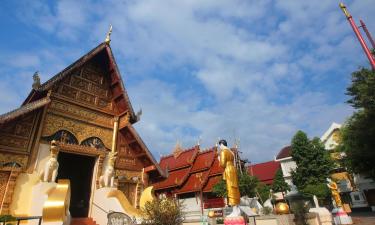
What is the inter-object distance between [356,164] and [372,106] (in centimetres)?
445

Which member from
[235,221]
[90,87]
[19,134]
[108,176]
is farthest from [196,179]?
[19,134]

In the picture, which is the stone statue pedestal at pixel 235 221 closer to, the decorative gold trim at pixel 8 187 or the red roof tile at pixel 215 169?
the decorative gold trim at pixel 8 187

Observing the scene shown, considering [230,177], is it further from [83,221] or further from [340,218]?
[340,218]

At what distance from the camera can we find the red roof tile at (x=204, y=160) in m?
24.1

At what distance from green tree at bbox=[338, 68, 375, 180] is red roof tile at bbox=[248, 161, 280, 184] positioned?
13.9 meters

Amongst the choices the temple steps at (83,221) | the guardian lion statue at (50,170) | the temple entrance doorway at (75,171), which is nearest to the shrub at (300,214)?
the temple steps at (83,221)

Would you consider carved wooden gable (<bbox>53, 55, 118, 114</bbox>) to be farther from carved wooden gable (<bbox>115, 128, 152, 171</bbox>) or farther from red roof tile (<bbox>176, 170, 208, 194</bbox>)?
red roof tile (<bbox>176, 170, 208, 194</bbox>)

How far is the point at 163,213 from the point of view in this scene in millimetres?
6609

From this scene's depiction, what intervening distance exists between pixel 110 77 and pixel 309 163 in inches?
775

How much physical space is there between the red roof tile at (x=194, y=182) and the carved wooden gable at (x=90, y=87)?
48.2 feet

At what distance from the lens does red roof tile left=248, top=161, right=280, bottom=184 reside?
32.0 meters

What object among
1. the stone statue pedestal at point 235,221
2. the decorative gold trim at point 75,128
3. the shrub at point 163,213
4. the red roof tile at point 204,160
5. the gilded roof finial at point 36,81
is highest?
the red roof tile at point 204,160

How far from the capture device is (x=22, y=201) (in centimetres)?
677

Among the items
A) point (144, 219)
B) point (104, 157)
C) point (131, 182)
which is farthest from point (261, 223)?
point (104, 157)
